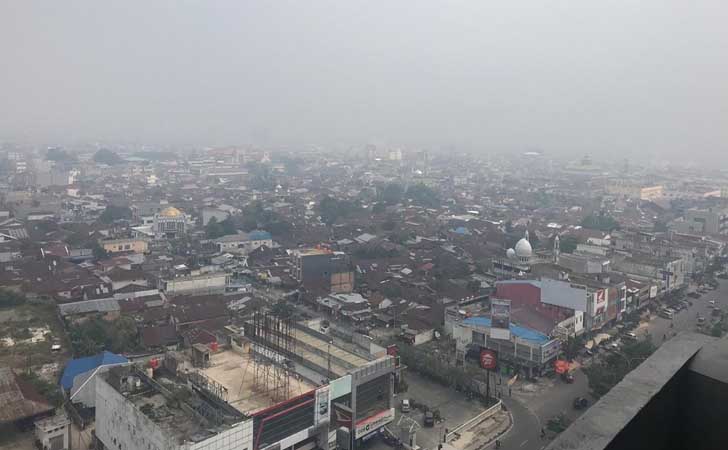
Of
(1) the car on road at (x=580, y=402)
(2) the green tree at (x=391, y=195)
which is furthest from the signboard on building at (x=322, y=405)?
(2) the green tree at (x=391, y=195)

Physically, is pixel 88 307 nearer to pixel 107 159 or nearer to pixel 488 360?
pixel 488 360

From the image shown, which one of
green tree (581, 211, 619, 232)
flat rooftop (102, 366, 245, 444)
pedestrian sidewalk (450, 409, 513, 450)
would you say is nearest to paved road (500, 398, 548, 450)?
pedestrian sidewalk (450, 409, 513, 450)

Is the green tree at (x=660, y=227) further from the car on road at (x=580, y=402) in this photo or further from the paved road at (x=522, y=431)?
the paved road at (x=522, y=431)

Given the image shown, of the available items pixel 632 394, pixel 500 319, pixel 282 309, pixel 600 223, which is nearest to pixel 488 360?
pixel 500 319

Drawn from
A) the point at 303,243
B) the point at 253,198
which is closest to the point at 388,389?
the point at 303,243

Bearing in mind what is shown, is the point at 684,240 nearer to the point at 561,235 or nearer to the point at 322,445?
the point at 561,235
